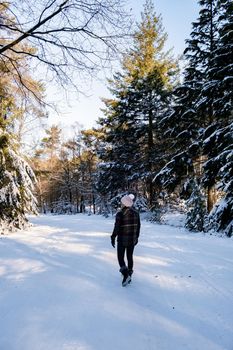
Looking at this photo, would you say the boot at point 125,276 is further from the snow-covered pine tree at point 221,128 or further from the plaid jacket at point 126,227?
the snow-covered pine tree at point 221,128

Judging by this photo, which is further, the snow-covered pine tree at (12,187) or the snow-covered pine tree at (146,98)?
the snow-covered pine tree at (146,98)

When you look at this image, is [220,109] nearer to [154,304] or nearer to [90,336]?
[154,304]

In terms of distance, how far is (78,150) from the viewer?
46344 mm

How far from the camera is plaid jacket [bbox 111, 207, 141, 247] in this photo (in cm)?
611

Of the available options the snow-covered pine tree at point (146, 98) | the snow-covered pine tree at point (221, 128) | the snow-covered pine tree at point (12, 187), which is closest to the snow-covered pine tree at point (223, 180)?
the snow-covered pine tree at point (221, 128)

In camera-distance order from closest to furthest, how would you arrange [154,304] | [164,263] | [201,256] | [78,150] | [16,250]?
[154,304]
[164,263]
[201,256]
[16,250]
[78,150]

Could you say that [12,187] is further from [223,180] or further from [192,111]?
[192,111]

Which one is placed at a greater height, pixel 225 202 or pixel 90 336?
pixel 225 202

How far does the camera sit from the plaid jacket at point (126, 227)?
20.0 feet

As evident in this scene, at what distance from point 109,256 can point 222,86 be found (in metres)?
9.71

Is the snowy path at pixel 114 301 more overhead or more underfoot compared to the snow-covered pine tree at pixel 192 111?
more underfoot

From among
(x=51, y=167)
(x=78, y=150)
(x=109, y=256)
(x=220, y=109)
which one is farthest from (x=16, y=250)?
(x=51, y=167)

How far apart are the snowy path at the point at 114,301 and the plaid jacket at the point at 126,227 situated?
817 millimetres

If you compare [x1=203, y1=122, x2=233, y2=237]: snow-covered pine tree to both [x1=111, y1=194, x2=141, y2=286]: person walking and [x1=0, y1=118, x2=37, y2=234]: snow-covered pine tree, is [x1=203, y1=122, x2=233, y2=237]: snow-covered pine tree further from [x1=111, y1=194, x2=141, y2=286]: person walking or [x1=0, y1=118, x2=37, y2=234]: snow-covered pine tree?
[x1=0, y1=118, x2=37, y2=234]: snow-covered pine tree
